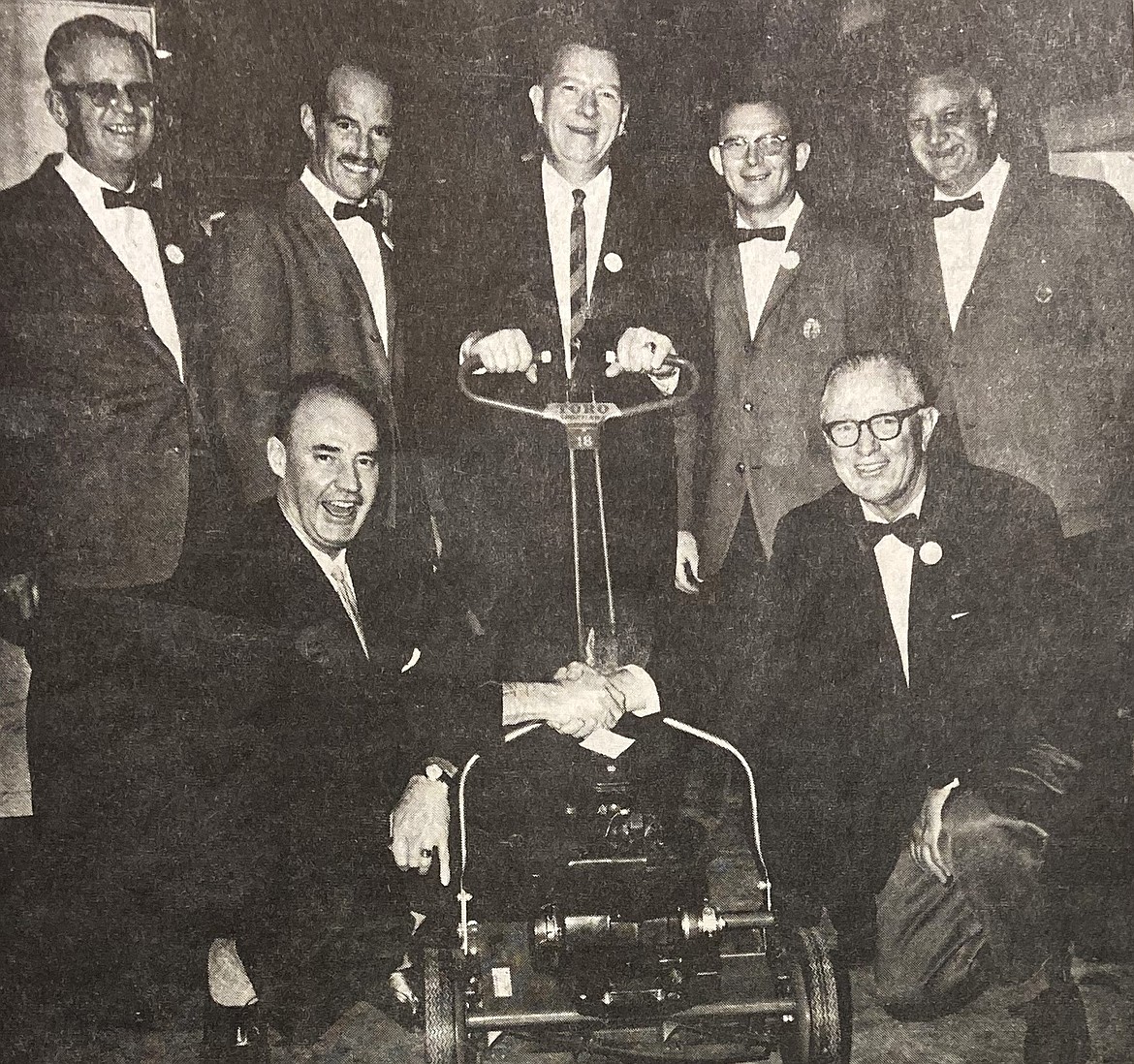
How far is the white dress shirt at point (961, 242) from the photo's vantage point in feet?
16.3

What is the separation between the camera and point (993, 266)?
4.98 metres

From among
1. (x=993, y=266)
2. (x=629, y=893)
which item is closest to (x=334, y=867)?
(x=629, y=893)

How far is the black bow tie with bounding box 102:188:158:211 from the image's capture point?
4609 millimetres

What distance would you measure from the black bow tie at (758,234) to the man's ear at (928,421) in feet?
3.09

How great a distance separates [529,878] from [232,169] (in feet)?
9.99

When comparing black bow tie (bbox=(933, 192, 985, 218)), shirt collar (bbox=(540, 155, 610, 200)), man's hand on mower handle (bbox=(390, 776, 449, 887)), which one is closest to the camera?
man's hand on mower handle (bbox=(390, 776, 449, 887))

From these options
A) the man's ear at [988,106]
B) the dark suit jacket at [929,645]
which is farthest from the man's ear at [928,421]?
the man's ear at [988,106]

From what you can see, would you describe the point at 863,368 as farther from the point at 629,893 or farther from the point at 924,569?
the point at 629,893

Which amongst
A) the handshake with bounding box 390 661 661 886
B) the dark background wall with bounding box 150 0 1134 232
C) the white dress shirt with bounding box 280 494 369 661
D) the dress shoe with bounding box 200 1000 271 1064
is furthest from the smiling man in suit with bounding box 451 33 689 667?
the dress shoe with bounding box 200 1000 271 1064

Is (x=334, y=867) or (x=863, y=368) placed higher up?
(x=863, y=368)

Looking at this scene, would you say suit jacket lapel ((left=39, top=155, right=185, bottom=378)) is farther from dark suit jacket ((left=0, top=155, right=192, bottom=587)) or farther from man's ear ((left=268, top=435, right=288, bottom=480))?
man's ear ((left=268, top=435, right=288, bottom=480))

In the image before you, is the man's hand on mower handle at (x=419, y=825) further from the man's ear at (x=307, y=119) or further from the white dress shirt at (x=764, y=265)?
the man's ear at (x=307, y=119)

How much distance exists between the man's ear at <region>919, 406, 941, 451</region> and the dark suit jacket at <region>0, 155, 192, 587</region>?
9.80 feet

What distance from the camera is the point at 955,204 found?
4969 millimetres
